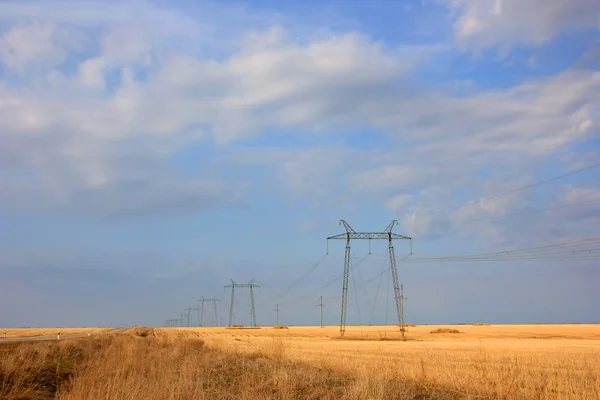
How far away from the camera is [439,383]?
780 inches

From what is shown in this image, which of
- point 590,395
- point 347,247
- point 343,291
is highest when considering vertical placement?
point 347,247

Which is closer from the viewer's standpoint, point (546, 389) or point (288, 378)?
point (546, 389)

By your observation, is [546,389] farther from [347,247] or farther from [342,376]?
[347,247]

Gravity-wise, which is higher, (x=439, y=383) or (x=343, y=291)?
(x=343, y=291)

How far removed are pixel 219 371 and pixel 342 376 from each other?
18.4ft

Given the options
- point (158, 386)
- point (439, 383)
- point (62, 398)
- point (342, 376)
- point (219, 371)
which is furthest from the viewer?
point (219, 371)

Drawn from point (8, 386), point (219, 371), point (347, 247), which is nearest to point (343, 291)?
point (347, 247)

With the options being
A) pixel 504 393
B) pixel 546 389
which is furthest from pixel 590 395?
pixel 504 393

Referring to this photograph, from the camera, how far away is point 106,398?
50.6 ft

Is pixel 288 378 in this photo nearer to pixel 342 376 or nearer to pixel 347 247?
pixel 342 376

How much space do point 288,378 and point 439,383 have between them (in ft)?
17.5

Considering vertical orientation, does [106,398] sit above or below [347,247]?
below

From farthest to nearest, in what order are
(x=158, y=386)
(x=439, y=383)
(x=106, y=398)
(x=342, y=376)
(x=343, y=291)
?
1. (x=343, y=291)
2. (x=342, y=376)
3. (x=439, y=383)
4. (x=158, y=386)
5. (x=106, y=398)

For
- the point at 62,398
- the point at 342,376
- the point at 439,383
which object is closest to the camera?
the point at 62,398
